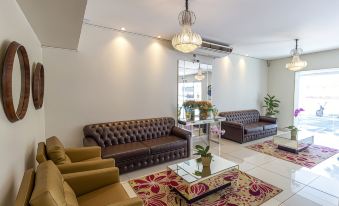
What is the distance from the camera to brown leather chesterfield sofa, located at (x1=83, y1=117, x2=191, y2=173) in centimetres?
321

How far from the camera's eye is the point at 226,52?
16.8ft

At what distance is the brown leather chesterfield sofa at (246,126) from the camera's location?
510 centimetres

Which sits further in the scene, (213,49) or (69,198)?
(213,49)

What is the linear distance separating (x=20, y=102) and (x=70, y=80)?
173 centimetres

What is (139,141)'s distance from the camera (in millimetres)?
3828

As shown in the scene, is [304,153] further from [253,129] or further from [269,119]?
[269,119]

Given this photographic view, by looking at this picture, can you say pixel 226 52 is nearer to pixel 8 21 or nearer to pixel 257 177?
pixel 257 177

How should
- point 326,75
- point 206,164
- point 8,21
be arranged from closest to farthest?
point 8,21 → point 206,164 → point 326,75

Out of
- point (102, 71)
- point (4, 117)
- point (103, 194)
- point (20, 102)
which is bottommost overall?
point (103, 194)

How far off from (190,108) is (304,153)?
3012 mm

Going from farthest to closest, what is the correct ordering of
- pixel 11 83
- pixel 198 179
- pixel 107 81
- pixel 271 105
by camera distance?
1. pixel 271 105
2. pixel 107 81
3. pixel 198 179
4. pixel 11 83

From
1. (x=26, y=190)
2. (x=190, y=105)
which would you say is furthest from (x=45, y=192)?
(x=190, y=105)

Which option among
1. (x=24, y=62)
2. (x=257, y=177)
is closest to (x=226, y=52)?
(x=257, y=177)

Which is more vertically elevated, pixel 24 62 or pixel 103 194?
pixel 24 62
